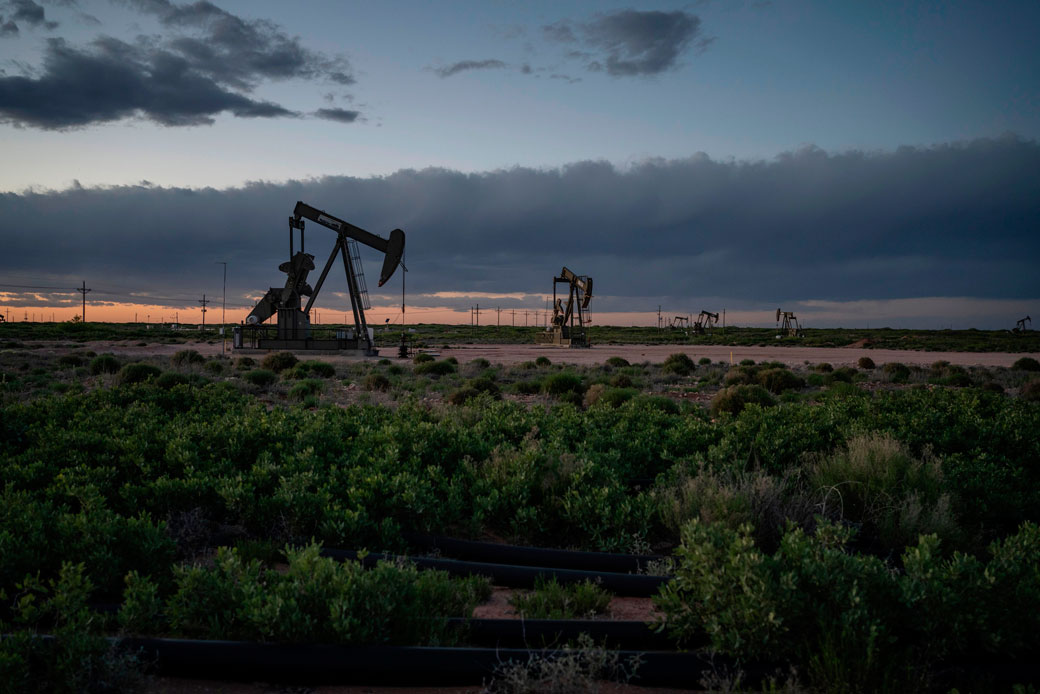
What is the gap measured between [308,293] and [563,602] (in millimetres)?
31797

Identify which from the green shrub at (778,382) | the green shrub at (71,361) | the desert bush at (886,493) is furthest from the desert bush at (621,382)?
the green shrub at (71,361)

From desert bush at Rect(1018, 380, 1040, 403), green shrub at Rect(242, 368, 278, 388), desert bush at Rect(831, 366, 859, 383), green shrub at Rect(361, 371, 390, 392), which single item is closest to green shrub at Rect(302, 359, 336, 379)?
green shrub at Rect(242, 368, 278, 388)

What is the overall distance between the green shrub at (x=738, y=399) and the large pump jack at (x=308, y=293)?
67.2ft

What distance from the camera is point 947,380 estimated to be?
25047 millimetres

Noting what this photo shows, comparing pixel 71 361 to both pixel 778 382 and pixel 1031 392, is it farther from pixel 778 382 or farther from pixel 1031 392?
pixel 1031 392

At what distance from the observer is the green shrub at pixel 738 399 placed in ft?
50.1

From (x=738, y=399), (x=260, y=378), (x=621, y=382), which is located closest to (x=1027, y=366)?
(x=621, y=382)

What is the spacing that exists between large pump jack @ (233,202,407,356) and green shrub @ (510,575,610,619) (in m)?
28.6

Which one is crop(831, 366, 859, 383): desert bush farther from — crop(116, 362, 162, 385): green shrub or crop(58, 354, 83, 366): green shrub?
crop(58, 354, 83, 366): green shrub

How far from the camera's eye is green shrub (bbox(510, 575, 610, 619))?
4820 millimetres

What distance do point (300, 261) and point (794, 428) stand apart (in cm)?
2865

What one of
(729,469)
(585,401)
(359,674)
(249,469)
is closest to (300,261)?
(585,401)

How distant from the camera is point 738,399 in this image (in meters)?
15.5

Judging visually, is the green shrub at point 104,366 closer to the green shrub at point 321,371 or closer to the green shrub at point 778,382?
the green shrub at point 321,371
